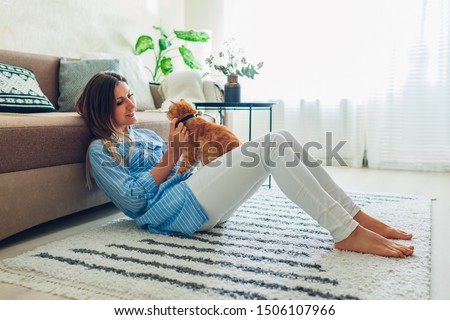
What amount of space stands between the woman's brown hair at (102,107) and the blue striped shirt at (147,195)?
6 centimetres

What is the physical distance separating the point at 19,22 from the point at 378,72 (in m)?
2.74

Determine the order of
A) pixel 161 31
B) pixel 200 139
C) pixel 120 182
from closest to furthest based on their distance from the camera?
pixel 120 182 < pixel 200 139 < pixel 161 31

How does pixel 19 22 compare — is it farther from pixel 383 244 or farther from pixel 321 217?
pixel 383 244

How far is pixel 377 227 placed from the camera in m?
1.52

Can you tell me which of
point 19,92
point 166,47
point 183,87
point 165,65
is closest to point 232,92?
point 183,87

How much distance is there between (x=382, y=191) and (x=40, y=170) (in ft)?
6.60

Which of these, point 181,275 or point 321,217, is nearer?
point 181,275

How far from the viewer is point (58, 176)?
1.64 m

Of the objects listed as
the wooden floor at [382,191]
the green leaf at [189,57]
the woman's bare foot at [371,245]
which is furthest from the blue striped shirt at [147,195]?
the green leaf at [189,57]

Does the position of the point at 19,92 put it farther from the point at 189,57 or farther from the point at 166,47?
the point at 166,47

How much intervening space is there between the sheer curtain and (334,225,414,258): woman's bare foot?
88.5 inches

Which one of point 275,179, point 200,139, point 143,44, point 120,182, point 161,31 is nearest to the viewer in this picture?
point 275,179
